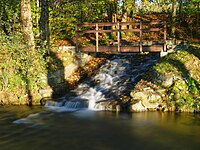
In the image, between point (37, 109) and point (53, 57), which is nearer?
point (37, 109)

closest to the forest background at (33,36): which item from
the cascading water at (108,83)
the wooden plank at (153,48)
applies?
the cascading water at (108,83)

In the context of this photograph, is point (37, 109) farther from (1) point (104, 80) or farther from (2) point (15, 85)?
(1) point (104, 80)

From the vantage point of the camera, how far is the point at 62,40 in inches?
796

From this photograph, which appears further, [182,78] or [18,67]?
[18,67]

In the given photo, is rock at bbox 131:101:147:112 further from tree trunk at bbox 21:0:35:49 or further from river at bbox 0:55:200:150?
tree trunk at bbox 21:0:35:49

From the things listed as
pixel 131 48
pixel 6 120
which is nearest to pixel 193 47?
pixel 131 48

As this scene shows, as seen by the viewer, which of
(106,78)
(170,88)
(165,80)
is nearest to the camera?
(170,88)

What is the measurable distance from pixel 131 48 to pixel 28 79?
218 inches

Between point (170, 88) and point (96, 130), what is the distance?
4.21 m

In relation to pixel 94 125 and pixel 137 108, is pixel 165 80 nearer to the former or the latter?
pixel 137 108

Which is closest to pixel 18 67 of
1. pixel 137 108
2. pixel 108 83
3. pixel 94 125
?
pixel 108 83

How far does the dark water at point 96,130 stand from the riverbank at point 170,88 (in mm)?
531

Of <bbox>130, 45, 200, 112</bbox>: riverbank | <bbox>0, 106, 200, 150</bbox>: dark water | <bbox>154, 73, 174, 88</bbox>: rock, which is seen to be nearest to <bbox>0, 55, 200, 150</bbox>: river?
<bbox>0, 106, 200, 150</bbox>: dark water

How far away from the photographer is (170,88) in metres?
12.9
